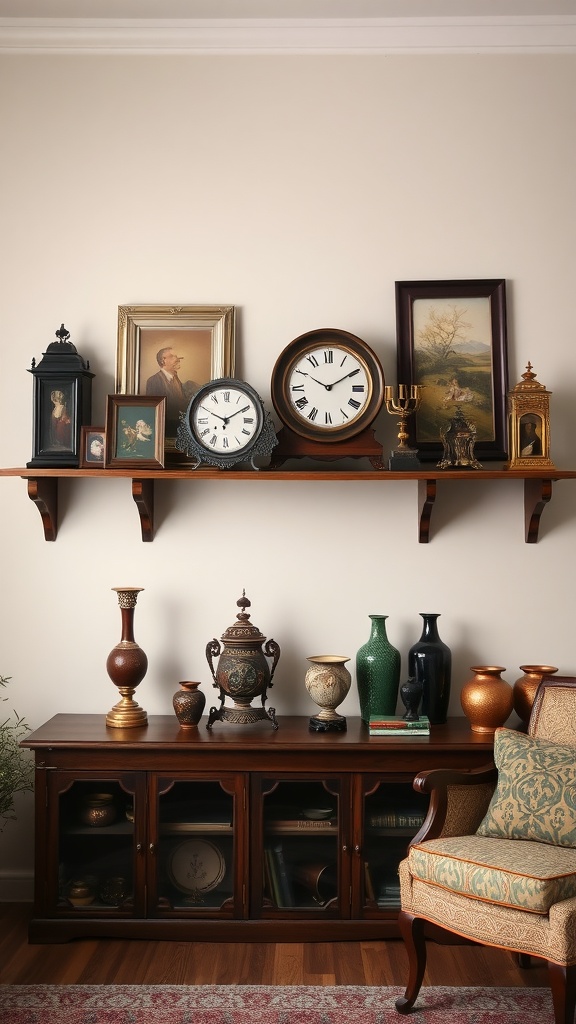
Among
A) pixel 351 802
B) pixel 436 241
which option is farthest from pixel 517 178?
pixel 351 802

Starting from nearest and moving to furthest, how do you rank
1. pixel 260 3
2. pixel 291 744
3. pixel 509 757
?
pixel 509 757 → pixel 291 744 → pixel 260 3

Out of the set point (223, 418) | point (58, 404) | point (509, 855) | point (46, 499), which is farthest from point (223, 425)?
point (509, 855)

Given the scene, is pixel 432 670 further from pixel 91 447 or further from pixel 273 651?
pixel 91 447

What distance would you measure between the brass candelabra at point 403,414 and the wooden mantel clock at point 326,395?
0.19ft

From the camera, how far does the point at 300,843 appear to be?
3.04 meters

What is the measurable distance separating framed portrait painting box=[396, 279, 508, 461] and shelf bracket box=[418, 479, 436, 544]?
0.15 m

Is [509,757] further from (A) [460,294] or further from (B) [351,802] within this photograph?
(A) [460,294]

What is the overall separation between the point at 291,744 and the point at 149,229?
2.01 m

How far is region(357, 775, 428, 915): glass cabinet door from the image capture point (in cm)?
302

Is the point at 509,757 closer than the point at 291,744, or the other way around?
the point at 509,757

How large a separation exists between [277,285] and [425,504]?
1017 mm

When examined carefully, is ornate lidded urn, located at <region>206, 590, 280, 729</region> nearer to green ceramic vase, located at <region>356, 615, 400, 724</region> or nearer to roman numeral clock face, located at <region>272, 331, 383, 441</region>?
green ceramic vase, located at <region>356, 615, 400, 724</region>

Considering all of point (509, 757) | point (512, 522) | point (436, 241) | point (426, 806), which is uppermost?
point (436, 241)

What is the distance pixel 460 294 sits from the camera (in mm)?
3391
